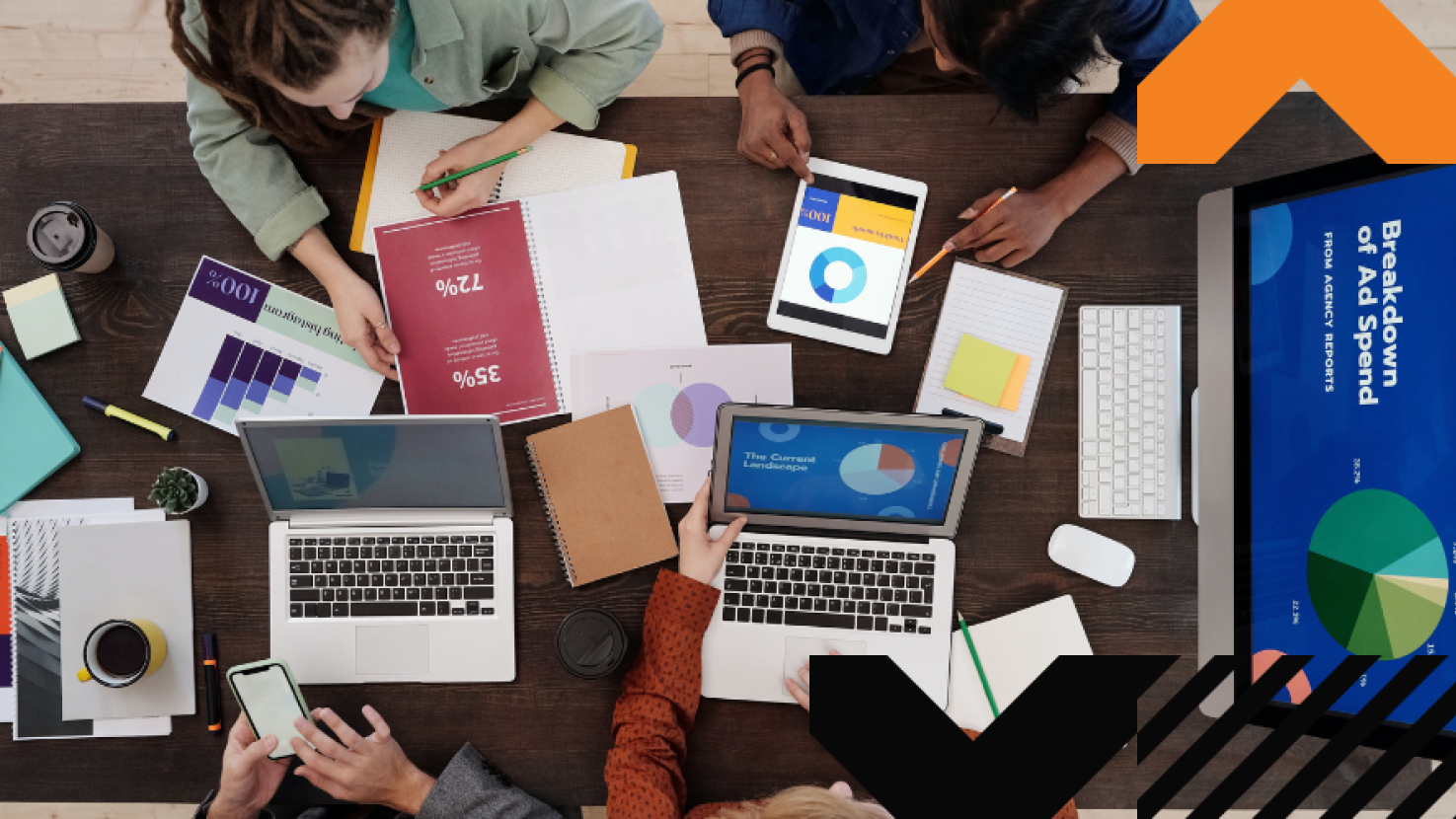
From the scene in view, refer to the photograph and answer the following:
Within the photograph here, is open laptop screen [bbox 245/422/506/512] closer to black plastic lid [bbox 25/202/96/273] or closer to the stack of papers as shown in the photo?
the stack of papers

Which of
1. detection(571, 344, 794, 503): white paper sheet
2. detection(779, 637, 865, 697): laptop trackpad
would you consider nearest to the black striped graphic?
detection(779, 637, 865, 697): laptop trackpad

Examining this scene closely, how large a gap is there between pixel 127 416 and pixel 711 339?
0.81 meters

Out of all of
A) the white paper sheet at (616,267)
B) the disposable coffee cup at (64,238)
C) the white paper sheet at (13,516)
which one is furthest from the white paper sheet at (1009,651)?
the disposable coffee cup at (64,238)

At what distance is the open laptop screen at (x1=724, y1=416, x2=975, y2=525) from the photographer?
3.44 ft

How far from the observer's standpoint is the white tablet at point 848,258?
1.17m

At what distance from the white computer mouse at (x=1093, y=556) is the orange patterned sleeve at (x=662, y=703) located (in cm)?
48

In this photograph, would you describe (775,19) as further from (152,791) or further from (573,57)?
(152,791)

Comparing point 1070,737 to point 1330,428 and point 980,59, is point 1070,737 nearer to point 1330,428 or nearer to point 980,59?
point 1330,428

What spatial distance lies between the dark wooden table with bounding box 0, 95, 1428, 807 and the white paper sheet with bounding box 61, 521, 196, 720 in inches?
1.1

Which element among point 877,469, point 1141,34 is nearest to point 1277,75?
point 1141,34

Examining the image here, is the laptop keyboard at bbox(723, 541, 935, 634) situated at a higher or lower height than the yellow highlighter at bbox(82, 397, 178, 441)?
lower

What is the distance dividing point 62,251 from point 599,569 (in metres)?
0.84

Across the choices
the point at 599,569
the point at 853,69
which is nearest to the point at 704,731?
the point at 599,569

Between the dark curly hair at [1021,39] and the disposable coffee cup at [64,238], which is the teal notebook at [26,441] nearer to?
the disposable coffee cup at [64,238]
